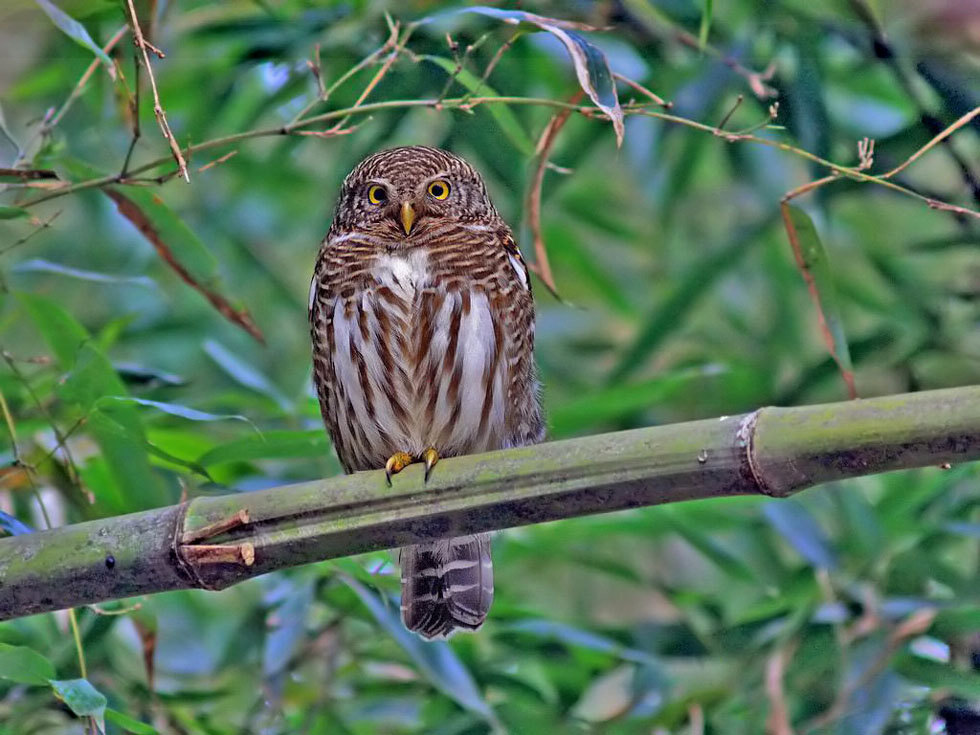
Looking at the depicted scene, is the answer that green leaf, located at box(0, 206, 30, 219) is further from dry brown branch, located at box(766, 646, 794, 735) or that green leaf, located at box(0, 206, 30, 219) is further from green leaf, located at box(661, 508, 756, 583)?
dry brown branch, located at box(766, 646, 794, 735)

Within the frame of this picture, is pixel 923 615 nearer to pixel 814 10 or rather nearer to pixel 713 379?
pixel 713 379

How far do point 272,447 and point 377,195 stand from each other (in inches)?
22.9

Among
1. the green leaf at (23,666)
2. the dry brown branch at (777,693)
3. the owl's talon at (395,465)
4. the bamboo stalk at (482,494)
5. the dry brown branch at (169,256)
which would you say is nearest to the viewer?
the bamboo stalk at (482,494)

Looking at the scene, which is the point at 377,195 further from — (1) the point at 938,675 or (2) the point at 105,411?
(1) the point at 938,675

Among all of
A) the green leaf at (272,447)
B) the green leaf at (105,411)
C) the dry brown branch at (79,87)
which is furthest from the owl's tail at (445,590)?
the dry brown branch at (79,87)

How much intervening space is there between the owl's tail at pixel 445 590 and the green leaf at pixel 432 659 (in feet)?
0.50

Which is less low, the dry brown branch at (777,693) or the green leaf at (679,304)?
the green leaf at (679,304)

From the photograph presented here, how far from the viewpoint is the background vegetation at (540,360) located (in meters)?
2.64

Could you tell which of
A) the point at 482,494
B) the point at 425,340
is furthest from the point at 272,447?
the point at 482,494

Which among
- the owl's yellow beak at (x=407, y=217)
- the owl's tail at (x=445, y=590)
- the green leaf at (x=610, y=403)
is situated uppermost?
the owl's yellow beak at (x=407, y=217)

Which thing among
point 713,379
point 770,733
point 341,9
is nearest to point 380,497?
point 770,733

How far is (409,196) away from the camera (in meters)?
2.82

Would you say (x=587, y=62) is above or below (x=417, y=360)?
above

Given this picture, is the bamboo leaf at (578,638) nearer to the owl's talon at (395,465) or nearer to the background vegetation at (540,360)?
the background vegetation at (540,360)
